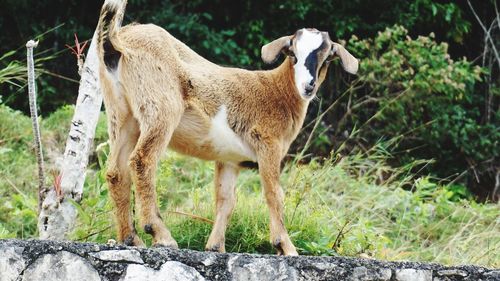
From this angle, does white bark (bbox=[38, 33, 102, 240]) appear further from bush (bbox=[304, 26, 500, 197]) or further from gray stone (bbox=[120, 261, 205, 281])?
bush (bbox=[304, 26, 500, 197])

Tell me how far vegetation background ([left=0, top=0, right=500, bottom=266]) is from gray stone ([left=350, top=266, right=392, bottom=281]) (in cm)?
262

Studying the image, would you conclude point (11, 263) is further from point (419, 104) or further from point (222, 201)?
point (419, 104)

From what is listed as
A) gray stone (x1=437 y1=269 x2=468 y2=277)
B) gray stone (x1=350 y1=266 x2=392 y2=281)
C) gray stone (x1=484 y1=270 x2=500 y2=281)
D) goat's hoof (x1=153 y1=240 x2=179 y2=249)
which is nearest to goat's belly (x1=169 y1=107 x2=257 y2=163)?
goat's hoof (x1=153 y1=240 x2=179 y2=249)

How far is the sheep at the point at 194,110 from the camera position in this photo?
5148 mm

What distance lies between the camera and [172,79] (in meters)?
5.30

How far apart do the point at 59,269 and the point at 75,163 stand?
53.2 inches

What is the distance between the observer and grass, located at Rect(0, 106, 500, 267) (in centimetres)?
628

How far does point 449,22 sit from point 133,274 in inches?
316

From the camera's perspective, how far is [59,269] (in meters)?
4.59

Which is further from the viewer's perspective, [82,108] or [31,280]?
[82,108]

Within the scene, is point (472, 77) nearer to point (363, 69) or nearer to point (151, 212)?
point (363, 69)

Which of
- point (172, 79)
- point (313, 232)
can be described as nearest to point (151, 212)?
point (172, 79)

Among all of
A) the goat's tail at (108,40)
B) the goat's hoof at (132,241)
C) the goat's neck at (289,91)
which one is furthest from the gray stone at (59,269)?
the goat's neck at (289,91)

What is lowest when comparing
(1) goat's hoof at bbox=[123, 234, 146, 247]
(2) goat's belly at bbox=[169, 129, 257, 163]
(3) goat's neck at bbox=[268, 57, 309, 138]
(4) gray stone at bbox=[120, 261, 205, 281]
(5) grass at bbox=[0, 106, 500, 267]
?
(5) grass at bbox=[0, 106, 500, 267]
